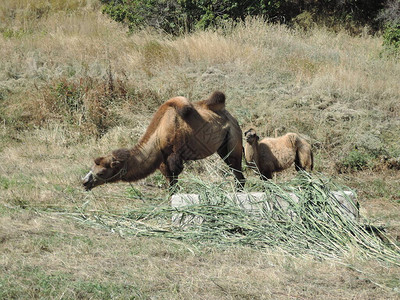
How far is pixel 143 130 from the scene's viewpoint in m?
14.0

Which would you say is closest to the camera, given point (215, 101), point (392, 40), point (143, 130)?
point (215, 101)

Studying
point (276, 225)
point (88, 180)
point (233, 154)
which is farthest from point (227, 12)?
point (276, 225)

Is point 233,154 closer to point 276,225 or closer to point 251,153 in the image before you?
point 251,153

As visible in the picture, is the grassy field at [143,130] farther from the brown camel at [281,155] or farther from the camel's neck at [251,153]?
the brown camel at [281,155]

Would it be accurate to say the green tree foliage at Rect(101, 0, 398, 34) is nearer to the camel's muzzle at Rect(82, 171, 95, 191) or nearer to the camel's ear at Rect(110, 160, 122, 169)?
the camel's ear at Rect(110, 160, 122, 169)

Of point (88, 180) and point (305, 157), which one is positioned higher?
point (88, 180)

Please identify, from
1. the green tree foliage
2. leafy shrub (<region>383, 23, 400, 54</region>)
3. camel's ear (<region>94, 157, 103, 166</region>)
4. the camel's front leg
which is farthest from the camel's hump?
leafy shrub (<region>383, 23, 400, 54</region>)

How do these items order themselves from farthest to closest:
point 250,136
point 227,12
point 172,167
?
point 227,12 < point 250,136 < point 172,167

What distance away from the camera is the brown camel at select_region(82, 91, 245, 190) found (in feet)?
30.1

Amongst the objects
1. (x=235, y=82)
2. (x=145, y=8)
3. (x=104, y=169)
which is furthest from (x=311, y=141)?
(x=145, y=8)

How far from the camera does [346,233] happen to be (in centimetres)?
707

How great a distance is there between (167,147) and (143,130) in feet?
15.5

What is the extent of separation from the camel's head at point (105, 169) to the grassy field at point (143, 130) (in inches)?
11.4

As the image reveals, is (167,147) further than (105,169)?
Yes
